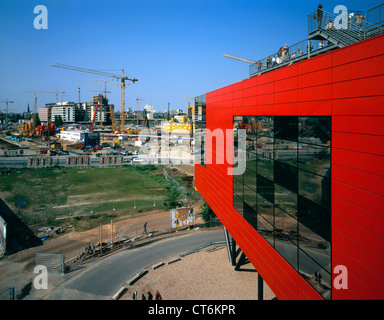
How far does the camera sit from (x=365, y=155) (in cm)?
455

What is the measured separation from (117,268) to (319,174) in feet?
45.5

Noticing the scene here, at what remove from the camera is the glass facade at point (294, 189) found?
229 inches

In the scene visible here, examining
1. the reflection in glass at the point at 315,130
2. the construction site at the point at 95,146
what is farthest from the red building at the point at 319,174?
the construction site at the point at 95,146

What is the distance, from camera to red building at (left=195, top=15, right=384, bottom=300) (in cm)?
443

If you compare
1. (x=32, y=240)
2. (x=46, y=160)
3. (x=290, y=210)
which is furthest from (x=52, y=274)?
(x=46, y=160)

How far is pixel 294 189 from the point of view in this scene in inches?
279

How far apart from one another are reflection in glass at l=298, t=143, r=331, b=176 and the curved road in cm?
1164

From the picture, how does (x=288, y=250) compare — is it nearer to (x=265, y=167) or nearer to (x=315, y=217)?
(x=315, y=217)

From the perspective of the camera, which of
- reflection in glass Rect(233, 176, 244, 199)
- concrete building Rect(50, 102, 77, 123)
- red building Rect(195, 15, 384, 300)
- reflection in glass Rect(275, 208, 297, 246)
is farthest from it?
concrete building Rect(50, 102, 77, 123)

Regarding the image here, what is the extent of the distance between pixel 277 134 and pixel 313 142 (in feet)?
6.62

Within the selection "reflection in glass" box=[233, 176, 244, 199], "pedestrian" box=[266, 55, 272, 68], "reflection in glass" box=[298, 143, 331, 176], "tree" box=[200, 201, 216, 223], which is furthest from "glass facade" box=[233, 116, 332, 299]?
"tree" box=[200, 201, 216, 223]

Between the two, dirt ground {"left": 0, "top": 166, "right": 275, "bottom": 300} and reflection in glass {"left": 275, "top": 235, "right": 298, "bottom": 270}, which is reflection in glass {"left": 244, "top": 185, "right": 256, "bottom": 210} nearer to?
reflection in glass {"left": 275, "top": 235, "right": 298, "bottom": 270}

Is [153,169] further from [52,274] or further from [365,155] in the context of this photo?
[365,155]

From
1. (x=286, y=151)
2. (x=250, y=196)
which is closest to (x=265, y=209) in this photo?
(x=250, y=196)
